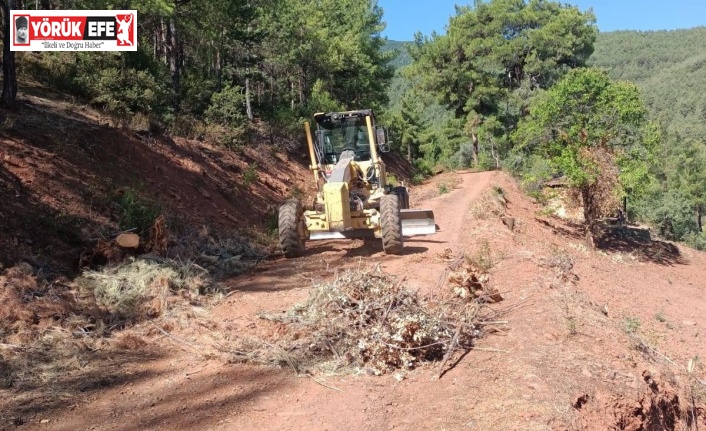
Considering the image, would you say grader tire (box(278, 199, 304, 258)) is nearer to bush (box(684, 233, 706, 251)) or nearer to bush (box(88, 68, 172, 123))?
bush (box(88, 68, 172, 123))

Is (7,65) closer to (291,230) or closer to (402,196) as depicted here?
(291,230)

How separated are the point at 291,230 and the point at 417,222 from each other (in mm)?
2501

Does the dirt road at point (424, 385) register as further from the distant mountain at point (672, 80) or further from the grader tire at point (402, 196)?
the distant mountain at point (672, 80)

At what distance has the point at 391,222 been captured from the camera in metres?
9.88

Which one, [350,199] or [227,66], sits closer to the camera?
[350,199]

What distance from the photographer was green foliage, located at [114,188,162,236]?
9.70 meters

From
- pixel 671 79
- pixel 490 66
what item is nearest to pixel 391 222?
pixel 490 66

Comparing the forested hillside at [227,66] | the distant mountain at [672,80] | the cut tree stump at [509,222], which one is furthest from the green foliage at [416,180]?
the distant mountain at [672,80]

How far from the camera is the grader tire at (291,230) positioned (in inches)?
401

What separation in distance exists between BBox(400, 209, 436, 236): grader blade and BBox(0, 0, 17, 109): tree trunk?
827 centimetres

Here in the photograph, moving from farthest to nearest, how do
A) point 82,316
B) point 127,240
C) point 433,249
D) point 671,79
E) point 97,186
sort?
point 671,79 < point 433,249 < point 97,186 < point 127,240 < point 82,316

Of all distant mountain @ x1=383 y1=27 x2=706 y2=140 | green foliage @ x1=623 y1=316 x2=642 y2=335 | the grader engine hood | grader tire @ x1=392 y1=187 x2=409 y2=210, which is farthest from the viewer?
distant mountain @ x1=383 y1=27 x2=706 y2=140

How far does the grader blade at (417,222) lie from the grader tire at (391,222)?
796 mm

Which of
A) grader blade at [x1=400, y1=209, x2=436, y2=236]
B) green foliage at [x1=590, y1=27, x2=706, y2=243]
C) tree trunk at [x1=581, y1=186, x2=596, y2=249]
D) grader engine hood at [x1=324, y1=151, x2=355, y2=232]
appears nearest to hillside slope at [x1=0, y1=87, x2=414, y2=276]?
grader engine hood at [x1=324, y1=151, x2=355, y2=232]
